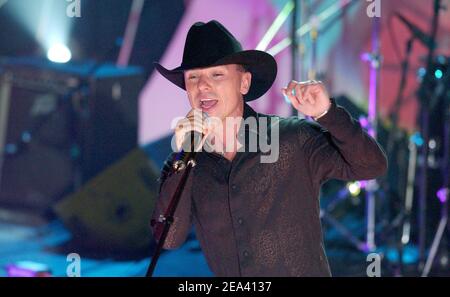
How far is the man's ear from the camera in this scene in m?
2.68

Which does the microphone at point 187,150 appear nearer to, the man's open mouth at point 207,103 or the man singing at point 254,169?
the man singing at point 254,169

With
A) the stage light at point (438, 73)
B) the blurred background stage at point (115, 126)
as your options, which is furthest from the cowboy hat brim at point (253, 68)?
the blurred background stage at point (115, 126)

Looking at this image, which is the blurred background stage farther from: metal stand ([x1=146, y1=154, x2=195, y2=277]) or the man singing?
metal stand ([x1=146, y1=154, x2=195, y2=277])

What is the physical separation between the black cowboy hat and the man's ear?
1.1 inches

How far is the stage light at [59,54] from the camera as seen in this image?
18.4ft

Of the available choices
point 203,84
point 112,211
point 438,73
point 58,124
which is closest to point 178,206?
point 203,84

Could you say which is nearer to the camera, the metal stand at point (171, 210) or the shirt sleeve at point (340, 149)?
the metal stand at point (171, 210)

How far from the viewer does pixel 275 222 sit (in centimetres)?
231

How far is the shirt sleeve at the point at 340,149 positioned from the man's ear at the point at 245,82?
1.17 feet

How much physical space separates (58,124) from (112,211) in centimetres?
96

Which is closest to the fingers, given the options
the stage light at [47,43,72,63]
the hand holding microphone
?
the hand holding microphone

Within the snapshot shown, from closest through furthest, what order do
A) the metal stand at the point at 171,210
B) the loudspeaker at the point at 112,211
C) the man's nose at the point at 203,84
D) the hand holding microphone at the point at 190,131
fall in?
the metal stand at the point at 171,210 → the hand holding microphone at the point at 190,131 → the man's nose at the point at 203,84 → the loudspeaker at the point at 112,211
